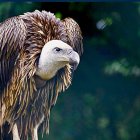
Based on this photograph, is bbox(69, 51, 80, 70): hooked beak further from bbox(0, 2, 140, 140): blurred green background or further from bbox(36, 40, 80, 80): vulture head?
bbox(0, 2, 140, 140): blurred green background

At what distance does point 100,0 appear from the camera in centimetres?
283

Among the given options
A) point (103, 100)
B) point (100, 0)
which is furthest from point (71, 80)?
point (100, 0)

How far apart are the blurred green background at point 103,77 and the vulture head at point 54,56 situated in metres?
0.20

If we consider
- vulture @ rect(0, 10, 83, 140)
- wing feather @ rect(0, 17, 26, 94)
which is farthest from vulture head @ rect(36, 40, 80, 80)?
wing feather @ rect(0, 17, 26, 94)

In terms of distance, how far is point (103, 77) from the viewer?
2.88m

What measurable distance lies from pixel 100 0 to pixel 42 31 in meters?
0.34

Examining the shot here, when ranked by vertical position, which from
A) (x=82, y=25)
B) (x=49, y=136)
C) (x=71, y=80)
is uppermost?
(x=82, y=25)

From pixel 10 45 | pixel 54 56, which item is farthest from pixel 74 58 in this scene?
pixel 10 45

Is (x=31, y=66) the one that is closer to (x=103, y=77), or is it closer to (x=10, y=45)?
(x=10, y=45)

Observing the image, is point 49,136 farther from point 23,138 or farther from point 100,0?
point 100,0

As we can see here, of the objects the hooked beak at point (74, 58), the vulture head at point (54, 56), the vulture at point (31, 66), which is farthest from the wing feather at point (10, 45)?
the hooked beak at point (74, 58)

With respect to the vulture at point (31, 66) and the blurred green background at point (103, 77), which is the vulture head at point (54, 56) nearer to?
the vulture at point (31, 66)

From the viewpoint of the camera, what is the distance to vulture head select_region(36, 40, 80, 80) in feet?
8.58

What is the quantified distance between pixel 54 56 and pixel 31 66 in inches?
4.0
